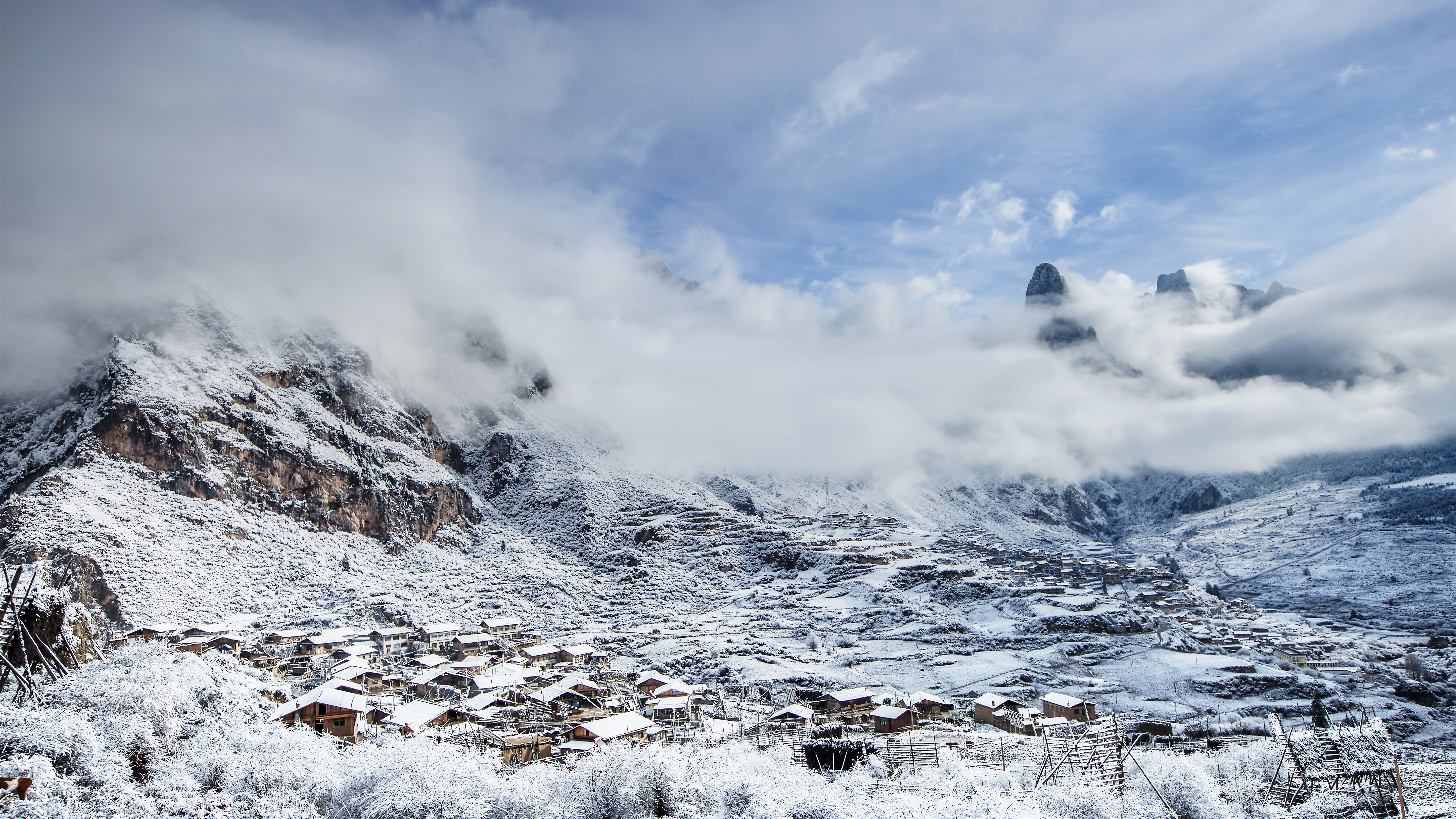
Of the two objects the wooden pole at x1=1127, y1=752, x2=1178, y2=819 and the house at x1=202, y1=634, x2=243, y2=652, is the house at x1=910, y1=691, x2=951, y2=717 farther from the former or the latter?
the house at x1=202, y1=634, x2=243, y2=652

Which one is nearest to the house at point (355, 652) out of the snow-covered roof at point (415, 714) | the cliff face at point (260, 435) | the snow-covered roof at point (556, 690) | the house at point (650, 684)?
the snow-covered roof at point (556, 690)

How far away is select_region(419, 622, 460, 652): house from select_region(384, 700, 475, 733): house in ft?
103

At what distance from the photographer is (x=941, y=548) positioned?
132m

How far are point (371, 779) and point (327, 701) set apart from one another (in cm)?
1725

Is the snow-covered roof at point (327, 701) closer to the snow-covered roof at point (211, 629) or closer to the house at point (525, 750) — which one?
the house at point (525, 750)

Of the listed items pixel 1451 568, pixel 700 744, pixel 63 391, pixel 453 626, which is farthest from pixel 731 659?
pixel 1451 568

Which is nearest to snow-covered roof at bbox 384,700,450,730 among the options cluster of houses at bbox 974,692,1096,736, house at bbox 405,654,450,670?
house at bbox 405,654,450,670

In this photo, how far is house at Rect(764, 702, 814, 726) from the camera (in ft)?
165

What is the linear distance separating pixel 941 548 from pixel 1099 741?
104199 mm

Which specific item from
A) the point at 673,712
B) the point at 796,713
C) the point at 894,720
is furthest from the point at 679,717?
the point at 894,720

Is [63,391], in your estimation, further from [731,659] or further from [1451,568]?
[1451,568]

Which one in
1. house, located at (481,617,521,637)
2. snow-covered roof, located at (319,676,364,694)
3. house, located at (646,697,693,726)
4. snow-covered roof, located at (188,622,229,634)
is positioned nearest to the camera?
snow-covered roof, located at (319,676,364,694)

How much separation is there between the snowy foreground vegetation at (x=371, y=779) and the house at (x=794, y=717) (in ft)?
62.1

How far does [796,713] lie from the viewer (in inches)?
A: 2028
